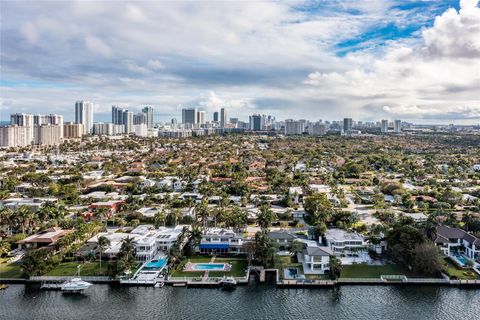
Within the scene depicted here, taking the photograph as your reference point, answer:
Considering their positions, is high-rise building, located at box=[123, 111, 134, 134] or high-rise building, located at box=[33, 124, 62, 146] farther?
high-rise building, located at box=[123, 111, 134, 134]

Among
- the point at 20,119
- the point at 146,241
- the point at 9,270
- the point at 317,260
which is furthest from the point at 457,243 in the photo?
the point at 20,119

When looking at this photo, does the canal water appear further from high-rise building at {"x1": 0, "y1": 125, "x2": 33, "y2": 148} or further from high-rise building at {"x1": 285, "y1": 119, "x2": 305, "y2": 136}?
high-rise building at {"x1": 285, "y1": 119, "x2": 305, "y2": 136}

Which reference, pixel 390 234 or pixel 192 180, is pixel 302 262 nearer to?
pixel 390 234

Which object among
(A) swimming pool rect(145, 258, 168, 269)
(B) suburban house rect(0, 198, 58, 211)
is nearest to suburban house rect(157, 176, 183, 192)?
(B) suburban house rect(0, 198, 58, 211)

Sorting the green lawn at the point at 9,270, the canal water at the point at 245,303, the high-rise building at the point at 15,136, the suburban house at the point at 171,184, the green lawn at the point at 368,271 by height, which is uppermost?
the high-rise building at the point at 15,136

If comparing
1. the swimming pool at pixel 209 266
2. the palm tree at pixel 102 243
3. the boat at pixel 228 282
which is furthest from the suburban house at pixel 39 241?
the boat at pixel 228 282

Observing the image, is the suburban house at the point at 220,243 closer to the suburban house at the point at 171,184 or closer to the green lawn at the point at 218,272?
the green lawn at the point at 218,272
